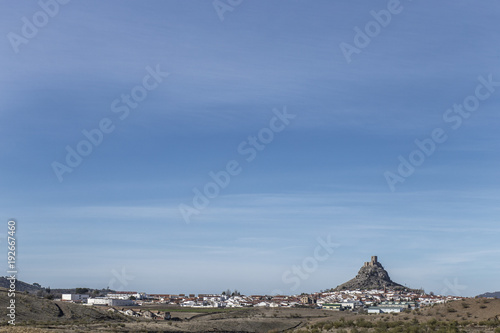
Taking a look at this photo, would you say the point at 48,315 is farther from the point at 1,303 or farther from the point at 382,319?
the point at 382,319

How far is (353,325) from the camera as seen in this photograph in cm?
5597

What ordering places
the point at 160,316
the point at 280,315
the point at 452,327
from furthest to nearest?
the point at 280,315, the point at 160,316, the point at 452,327

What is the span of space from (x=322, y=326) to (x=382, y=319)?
23.2 feet

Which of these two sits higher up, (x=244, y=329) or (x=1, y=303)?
(x=1, y=303)

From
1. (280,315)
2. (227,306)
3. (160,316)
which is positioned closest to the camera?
(160,316)

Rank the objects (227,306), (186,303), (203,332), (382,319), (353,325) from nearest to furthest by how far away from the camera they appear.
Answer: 1. (353,325)
2. (382,319)
3. (203,332)
4. (227,306)
5. (186,303)

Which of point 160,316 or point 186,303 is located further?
point 186,303

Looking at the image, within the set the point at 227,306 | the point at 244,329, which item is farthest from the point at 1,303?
the point at 227,306

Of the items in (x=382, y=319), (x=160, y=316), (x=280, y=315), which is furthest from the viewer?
(x=280, y=315)

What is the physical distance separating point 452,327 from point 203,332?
38.9 meters

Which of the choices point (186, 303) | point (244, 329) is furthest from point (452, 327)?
point (186, 303)

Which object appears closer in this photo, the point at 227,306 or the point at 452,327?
the point at 452,327

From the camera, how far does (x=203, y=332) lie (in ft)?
256

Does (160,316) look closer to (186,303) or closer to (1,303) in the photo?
(1,303)
